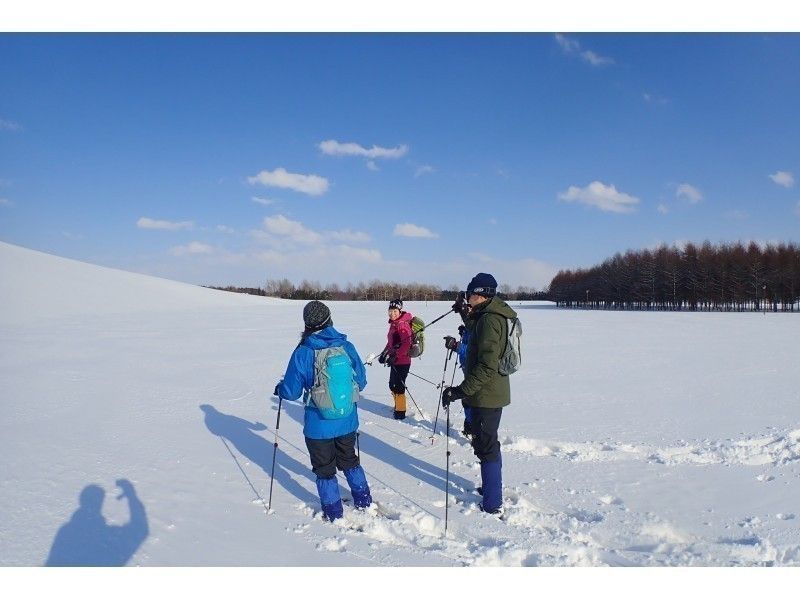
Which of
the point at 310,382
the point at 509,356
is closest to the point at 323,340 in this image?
the point at 310,382

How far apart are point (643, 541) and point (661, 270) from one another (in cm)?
7485

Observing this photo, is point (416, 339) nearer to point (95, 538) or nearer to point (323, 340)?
point (323, 340)

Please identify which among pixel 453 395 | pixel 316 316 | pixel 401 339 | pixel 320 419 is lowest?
pixel 320 419

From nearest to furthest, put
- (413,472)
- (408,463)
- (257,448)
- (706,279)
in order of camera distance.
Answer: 1. (413,472)
2. (408,463)
3. (257,448)
4. (706,279)

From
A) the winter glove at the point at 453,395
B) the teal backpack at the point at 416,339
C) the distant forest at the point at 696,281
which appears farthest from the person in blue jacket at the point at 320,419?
the distant forest at the point at 696,281

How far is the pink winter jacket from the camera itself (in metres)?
7.32

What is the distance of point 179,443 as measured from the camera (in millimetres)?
6113

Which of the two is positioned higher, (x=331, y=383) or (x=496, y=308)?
(x=496, y=308)

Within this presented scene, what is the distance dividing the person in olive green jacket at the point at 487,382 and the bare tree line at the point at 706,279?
6732 cm

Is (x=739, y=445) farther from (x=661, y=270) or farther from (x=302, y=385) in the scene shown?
(x=661, y=270)

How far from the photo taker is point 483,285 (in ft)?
14.6

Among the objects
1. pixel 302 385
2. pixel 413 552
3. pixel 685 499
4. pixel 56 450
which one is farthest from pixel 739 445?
pixel 56 450

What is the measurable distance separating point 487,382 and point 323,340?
5.02 feet

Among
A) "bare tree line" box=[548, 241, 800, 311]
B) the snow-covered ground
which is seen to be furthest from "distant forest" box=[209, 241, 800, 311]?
the snow-covered ground
